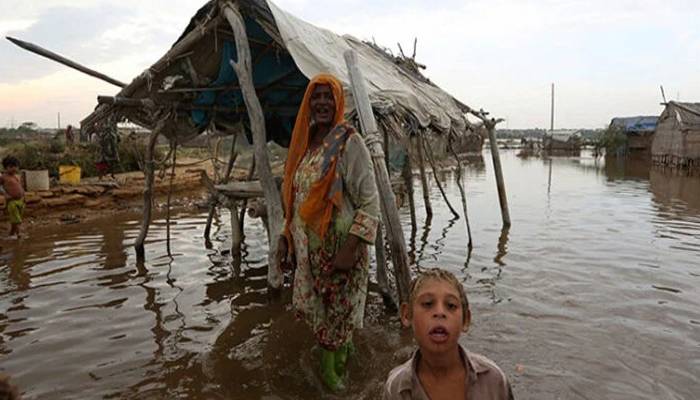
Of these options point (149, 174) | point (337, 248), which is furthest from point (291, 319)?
point (149, 174)

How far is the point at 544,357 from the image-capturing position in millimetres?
4285

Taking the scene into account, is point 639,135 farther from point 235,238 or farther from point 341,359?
point 341,359

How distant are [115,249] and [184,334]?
4340 mm

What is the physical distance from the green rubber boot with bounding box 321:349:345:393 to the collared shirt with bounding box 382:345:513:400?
1.65 metres

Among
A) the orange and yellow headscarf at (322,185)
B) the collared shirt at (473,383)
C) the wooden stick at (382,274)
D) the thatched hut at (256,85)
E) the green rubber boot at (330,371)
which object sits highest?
the thatched hut at (256,85)

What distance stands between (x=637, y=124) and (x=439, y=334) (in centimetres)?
4658

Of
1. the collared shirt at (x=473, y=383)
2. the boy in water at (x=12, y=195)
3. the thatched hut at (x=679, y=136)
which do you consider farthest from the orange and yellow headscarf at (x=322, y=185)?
the thatched hut at (x=679, y=136)


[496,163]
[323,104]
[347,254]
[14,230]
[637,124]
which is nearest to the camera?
[347,254]

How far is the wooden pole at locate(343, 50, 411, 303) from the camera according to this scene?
169 inches

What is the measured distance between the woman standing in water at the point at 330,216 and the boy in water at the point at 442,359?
52.9 inches

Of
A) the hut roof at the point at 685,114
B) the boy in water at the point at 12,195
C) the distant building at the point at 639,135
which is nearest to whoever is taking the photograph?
the boy in water at the point at 12,195

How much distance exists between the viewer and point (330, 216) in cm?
315

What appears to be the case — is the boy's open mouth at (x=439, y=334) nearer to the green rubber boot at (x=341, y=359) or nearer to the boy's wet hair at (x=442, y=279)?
the boy's wet hair at (x=442, y=279)

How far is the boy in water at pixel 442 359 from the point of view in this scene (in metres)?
1.68
